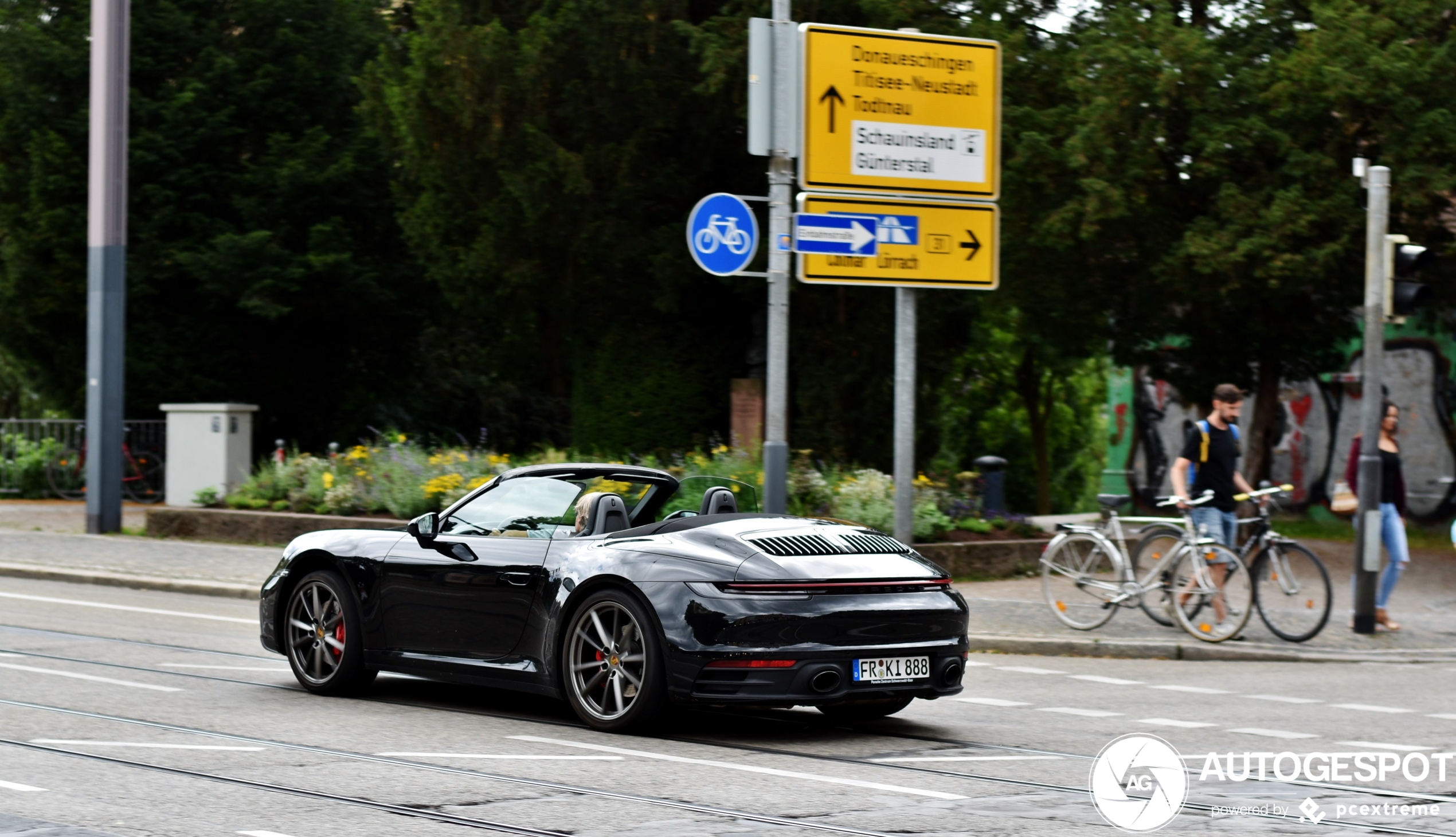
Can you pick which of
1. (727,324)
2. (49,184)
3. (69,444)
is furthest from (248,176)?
(727,324)

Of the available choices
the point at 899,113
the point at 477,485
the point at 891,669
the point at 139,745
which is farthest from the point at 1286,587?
the point at 477,485

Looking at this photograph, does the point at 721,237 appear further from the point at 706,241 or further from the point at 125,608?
the point at 125,608

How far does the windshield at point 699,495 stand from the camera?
9.52 meters

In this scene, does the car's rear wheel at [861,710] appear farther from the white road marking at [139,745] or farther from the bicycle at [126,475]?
the bicycle at [126,475]

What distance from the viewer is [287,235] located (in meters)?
31.4

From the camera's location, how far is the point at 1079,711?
33.1 feet

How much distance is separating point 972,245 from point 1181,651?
13.3ft

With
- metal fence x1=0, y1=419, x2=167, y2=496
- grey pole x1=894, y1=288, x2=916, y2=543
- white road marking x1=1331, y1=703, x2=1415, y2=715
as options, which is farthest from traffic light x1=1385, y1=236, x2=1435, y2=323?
metal fence x1=0, y1=419, x2=167, y2=496

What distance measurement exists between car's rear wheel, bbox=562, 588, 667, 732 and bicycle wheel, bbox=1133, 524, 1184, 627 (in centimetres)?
651

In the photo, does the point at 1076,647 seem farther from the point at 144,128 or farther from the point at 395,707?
the point at 144,128

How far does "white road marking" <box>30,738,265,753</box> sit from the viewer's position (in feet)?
26.7

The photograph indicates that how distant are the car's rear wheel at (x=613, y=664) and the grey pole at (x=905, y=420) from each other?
6.36 m

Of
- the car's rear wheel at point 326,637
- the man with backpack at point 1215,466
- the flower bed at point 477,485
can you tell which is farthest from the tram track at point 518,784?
the flower bed at point 477,485

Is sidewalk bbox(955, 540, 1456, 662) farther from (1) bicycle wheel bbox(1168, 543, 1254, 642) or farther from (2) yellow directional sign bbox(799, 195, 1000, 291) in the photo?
(2) yellow directional sign bbox(799, 195, 1000, 291)
